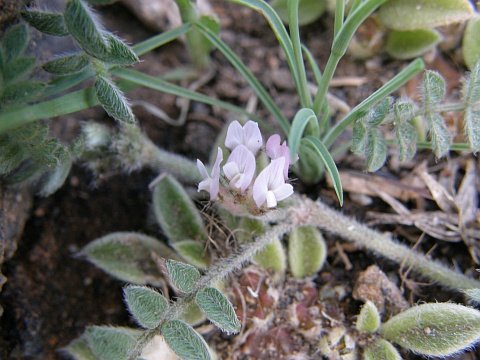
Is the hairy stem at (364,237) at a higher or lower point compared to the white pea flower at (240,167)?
lower

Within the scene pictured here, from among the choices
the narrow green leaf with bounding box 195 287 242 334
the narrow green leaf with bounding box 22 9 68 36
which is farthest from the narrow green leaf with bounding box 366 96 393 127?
the narrow green leaf with bounding box 22 9 68 36

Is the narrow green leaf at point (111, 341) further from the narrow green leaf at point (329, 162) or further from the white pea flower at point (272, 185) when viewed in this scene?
the narrow green leaf at point (329, 162)

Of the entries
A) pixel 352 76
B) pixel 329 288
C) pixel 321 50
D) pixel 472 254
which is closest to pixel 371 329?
pixel 329 288

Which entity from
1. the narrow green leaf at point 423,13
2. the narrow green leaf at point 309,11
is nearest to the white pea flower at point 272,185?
the narrow green leaf at point 423,13

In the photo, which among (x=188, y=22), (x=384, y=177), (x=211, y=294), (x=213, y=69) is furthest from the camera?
(x=213, y=69)

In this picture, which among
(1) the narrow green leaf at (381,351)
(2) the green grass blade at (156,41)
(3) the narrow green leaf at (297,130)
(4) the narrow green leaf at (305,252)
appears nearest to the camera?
(3) the narrow green leaf at (297,130)

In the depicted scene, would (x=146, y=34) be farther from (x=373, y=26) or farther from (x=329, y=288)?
(x=329, y=288)

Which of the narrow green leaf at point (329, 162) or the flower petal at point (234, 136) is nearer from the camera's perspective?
the narrow green leaf at point (329, 162)
